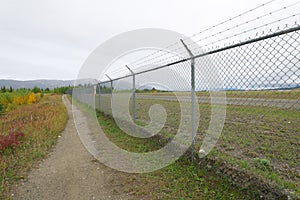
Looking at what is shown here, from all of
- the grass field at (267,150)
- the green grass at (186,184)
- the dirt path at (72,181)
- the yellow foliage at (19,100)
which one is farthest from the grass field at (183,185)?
the yellow foliage at (19,100)

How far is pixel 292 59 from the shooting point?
1.92 metres

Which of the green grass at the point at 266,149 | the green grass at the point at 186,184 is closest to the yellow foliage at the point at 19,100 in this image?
the green grass at the point at 266,149

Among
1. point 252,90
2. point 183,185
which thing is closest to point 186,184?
point 183,185

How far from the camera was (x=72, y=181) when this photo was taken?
3.12 meters

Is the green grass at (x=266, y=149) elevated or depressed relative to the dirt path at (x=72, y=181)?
elevated

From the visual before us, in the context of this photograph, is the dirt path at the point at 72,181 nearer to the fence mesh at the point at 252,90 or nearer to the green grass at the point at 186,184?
the green grass at the point at 186,184

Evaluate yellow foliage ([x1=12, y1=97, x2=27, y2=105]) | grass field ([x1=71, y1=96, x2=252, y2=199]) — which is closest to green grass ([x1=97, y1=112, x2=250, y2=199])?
grass field ([x1=71, y1=96, x2=252, y2=199])

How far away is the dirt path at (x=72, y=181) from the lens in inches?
107

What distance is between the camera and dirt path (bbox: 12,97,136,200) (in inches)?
107

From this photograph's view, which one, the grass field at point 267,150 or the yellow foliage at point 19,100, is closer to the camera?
the grass field at point 267,150

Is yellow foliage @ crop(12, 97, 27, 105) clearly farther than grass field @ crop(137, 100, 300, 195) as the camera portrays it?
Yes

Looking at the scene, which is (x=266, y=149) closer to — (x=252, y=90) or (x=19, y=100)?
(x=252, y=90)

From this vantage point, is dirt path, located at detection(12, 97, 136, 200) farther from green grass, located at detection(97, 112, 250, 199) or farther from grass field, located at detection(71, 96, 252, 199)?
green grass, located at detection(97, 112, 250, 199)

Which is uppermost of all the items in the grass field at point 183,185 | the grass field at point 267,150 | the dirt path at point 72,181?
the grass field at point 267,150
